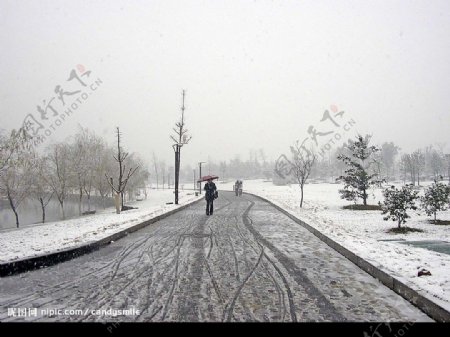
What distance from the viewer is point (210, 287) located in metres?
4.75

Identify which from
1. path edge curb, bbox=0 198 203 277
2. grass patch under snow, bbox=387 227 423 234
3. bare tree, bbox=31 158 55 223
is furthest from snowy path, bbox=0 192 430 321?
bare tree, bbox=31 158 55 223

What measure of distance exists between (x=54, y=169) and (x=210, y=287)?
37954mm

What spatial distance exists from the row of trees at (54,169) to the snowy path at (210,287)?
1813 cm

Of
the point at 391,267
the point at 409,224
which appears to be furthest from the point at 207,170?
the point at 391,267

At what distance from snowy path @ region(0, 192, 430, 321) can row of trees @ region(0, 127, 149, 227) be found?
18.1 metres

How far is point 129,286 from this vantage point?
485 cm

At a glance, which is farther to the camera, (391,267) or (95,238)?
(95,238)

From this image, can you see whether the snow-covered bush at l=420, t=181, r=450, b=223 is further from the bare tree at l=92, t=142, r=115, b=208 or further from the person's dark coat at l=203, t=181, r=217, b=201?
the bare tree at l=92, t=142, r=115, b=208

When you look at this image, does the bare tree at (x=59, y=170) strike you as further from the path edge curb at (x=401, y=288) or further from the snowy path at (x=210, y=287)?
the path edge curb at (x=401, y=288)

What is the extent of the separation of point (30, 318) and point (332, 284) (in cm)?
402

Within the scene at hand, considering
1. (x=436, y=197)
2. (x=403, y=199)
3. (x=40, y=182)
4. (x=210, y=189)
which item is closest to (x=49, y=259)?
(x=210, y=189)

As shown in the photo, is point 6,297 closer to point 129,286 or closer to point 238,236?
point 129,286

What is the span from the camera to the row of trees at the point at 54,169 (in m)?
28.9

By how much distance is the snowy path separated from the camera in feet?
12.6
